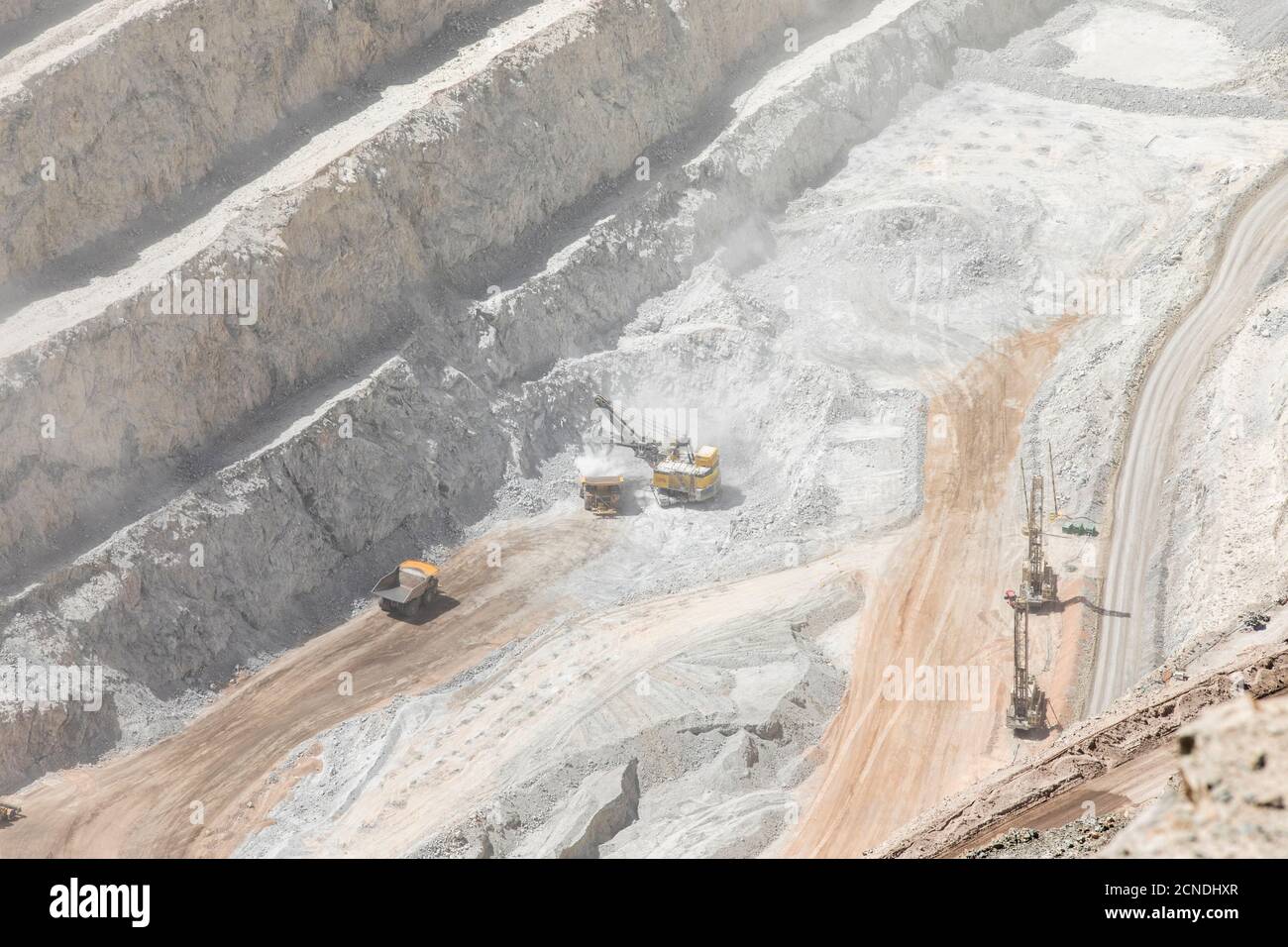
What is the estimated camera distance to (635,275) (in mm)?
39312

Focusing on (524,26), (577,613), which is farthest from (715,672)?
(524,26)

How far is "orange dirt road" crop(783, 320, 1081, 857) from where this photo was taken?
24516mm

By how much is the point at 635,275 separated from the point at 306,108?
35.8ft

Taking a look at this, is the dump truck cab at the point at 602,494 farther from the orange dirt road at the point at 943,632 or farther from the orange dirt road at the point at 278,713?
the orange dirt road at the point at 943,632

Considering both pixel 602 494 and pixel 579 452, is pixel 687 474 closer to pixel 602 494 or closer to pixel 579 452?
pixel 602 494

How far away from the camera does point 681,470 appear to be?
3384 cm

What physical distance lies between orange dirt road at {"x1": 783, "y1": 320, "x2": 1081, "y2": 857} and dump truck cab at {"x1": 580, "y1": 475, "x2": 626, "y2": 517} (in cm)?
766

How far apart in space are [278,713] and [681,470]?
40.4ft

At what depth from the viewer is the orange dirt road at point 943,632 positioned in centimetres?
2452

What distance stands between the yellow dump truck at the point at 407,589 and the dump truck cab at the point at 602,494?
520 centimetres

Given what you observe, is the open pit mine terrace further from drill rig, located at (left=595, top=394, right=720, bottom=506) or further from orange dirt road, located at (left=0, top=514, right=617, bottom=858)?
drill rig, located at (left=595, top=394, right=720, bottom=506)

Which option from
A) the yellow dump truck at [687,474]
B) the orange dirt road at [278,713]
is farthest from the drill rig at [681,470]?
the orange dirt road at [278,713]

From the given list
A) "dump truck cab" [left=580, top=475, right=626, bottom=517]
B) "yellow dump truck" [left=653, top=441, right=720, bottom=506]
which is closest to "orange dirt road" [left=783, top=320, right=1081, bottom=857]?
"yellow dump truck" [left=653, top=441, right=720, bottom=506]
